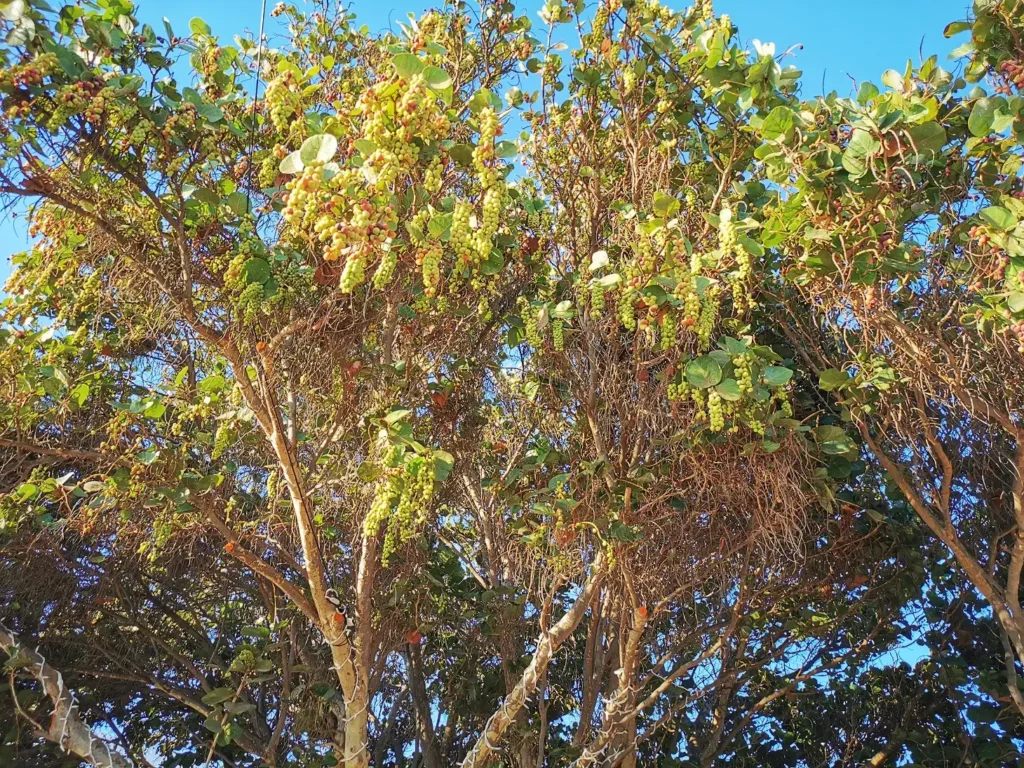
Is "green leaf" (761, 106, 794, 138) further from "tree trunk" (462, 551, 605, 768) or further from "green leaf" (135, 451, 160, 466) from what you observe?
"green leaf" (135, 451, 160, 466)

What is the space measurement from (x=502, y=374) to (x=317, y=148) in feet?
7.01

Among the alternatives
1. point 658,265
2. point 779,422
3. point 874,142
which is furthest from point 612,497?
point 874,142

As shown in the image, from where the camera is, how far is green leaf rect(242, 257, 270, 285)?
3.15 meters

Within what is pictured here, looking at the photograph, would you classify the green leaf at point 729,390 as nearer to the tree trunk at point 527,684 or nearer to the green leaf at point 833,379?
the green leaf at point 833,379

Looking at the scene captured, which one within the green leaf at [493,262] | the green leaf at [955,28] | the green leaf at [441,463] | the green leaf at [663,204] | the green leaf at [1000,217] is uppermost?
the green leaf at [955,28]

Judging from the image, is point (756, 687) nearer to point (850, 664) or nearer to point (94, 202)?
point (850, 664)

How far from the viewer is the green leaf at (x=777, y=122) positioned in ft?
10.7

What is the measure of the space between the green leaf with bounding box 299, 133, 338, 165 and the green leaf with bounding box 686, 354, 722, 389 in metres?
1.46

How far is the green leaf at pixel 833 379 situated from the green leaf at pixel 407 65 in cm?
201

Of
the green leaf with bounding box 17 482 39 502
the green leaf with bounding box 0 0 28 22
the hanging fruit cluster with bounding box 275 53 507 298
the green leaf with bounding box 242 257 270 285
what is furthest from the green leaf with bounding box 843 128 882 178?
the green leaf with bounding box 17 482 39 502

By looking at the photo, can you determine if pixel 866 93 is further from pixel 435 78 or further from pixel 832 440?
pixel 435 78

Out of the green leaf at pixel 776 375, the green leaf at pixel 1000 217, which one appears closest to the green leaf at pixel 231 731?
the green leaf at pixel 776 375

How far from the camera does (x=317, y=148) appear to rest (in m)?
2.61

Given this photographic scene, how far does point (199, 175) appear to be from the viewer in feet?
11.7
